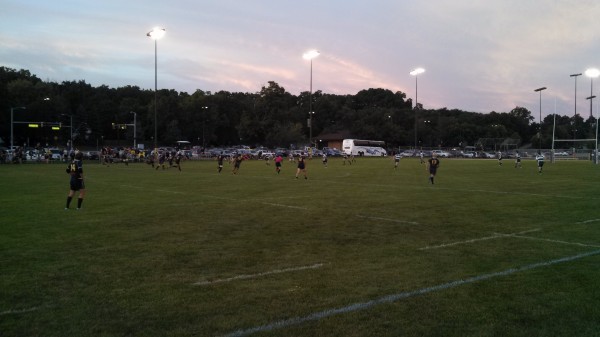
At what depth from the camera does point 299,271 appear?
24.8 ft

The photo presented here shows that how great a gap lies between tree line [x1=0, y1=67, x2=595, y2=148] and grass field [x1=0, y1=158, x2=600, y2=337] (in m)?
75.8

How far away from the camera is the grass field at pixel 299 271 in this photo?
5363 mm

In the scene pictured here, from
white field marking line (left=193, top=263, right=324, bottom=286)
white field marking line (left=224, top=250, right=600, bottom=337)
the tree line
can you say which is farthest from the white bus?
white field marking line (left=193, top=263, right=324, bottom=286)

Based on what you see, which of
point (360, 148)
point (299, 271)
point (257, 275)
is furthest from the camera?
point (360, 148)

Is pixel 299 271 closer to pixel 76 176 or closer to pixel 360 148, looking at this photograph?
pixel 76 176

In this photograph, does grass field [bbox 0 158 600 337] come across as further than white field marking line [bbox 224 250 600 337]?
Yes

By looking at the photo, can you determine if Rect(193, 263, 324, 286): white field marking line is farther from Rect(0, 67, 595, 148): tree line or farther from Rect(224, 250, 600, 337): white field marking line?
Rect(0, 67, 595, 148): tree line

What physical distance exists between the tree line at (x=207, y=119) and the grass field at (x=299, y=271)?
75.8 metres

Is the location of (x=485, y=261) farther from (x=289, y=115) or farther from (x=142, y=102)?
(x=142, y=102)

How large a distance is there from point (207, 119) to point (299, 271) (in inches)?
4051

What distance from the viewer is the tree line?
90.9 m

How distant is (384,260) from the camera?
27.4 ft

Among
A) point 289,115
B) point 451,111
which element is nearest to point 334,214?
point 289,115

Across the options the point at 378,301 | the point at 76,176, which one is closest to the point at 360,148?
the point at 76,176
